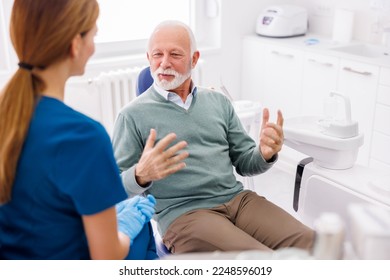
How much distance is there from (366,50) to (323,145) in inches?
64.9

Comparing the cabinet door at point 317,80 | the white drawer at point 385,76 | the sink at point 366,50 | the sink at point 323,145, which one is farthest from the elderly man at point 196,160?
the sink at point 366,50

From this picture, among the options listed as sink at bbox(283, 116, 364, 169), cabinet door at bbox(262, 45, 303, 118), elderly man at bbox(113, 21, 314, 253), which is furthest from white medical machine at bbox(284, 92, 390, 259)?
cabinet door at bbox(262, 45, 303, 118)

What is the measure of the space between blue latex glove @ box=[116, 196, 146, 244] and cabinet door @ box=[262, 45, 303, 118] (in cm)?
209

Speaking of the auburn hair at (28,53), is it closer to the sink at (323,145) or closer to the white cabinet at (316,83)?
the sink at (323,145)

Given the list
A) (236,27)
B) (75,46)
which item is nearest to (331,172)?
(75,46)

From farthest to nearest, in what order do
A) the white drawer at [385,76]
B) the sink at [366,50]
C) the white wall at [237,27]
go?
Answer: the white wall at [237,27] → the sink at [366,50] → the white drawer at [385,76]

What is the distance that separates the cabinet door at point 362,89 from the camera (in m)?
2.80

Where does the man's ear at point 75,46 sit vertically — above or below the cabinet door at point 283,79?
above

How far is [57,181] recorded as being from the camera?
992mm

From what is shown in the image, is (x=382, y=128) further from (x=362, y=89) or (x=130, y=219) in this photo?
(x=130, y=219)

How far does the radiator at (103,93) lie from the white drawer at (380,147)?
1.52m

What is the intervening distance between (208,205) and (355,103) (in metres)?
1.63
